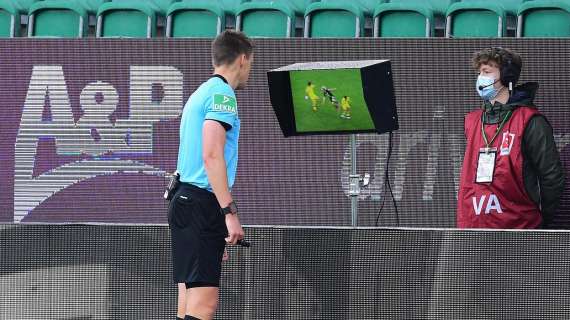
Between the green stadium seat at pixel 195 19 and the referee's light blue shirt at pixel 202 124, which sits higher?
the green stadium seat at pixel 195 19

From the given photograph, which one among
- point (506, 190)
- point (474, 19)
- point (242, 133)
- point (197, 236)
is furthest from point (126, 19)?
point (197, 236)

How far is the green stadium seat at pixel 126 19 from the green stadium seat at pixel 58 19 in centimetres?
26

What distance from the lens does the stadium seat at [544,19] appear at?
8570 millimetres

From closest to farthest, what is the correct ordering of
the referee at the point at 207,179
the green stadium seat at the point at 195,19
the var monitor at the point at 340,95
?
the referee at the point at 207,179, the var monitor at the point at 340,95, the green stadium seat at the point at 195,19

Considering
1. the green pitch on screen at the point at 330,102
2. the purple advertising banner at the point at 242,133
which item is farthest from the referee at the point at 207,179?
the purple advertising banner at the point at 242,133

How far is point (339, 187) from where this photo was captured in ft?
24.0

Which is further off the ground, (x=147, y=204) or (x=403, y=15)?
(x=403, y=15)

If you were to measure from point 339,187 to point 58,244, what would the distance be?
7.13 feet

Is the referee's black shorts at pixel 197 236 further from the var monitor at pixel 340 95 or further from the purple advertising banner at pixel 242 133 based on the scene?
the purple advertising banner at pixel 242 133

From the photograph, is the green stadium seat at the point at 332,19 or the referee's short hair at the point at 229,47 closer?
the referee's short hair at the point at 229,47

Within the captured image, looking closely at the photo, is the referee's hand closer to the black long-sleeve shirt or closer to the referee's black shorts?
the referee's black shorts

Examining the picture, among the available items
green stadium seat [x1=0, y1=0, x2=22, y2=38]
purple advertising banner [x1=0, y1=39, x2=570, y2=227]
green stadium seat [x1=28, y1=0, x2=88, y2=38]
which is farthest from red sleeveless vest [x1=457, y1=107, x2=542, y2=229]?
green stadium seat [x1=0, y1=0, x2=22, y2=38]

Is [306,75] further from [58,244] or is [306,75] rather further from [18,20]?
[18,20]

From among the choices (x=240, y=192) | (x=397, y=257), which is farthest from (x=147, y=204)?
(x=397, y=257)
